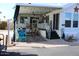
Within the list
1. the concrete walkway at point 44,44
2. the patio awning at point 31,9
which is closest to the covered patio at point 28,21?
the patio awning at point 31,9

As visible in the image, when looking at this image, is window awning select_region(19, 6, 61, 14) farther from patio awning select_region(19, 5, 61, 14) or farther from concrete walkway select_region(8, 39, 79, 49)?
concrete walkway select_region(8, 39, 79, 49)

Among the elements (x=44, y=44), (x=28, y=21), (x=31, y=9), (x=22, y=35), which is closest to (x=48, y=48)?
(x=44, y=44)

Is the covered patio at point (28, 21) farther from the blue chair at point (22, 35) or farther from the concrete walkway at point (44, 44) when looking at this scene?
the concrete walkway at point (44, 44)

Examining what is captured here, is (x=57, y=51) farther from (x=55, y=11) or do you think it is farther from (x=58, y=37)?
(x=55, y=11)

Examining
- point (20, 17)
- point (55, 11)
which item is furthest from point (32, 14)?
point (55, 11)

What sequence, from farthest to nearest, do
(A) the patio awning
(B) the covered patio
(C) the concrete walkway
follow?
1. (A) the patio awning
2. (B) the covered patio
3. (C) the concrete walkway

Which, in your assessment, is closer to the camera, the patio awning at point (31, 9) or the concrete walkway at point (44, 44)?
the concrete walkway at point (44, 44)

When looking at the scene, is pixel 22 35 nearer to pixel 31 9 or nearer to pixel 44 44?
pixel 44 44

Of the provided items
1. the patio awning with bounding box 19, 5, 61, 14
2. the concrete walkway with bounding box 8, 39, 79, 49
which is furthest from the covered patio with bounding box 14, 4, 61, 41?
the concrete walkway with bounding box 8, 39, 79, 49

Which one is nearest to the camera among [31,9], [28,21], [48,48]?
[28,21]

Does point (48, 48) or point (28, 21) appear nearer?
point (28, 21)

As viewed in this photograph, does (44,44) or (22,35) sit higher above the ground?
(22,35)

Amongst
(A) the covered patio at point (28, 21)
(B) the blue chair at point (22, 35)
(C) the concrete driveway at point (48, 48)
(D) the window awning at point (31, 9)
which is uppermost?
(D) the window awning at point (31, 9)

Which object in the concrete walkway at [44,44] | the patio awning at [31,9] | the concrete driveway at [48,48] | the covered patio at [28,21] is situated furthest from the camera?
the patio awning at [31,9]
